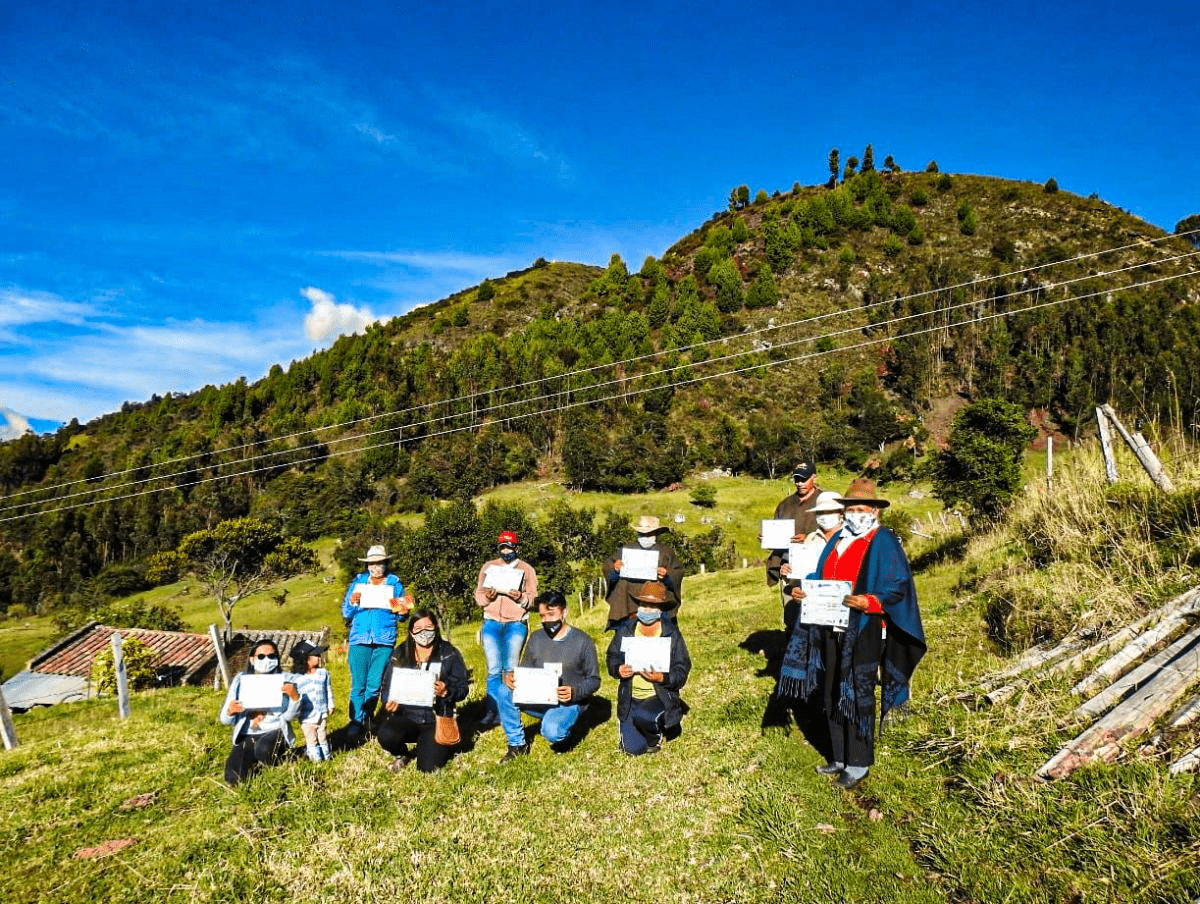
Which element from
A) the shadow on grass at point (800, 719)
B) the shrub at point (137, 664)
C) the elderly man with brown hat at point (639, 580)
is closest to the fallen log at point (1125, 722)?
the shadow on grass at point (800, 719)

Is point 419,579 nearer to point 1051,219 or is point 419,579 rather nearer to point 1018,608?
point 1018,608

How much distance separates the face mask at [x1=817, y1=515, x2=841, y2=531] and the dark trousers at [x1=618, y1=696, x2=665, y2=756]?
9.07 ft

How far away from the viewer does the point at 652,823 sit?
5234 millimetres

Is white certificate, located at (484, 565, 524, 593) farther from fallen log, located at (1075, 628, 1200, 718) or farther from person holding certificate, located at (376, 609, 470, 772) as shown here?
fallen log, located at (1075, 628, 1200, 718)

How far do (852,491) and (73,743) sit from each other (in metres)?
11.4

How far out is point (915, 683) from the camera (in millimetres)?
7332

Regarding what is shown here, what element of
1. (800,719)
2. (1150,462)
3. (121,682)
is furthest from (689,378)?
(800,719)

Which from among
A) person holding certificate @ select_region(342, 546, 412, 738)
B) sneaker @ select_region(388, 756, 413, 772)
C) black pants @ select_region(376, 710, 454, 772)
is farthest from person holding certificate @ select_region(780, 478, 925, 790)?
person holding certificate @ select_region(342, 546, 412, 738)

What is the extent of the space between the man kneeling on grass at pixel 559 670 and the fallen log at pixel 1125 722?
165 inches

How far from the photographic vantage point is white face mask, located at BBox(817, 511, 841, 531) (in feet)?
23.2

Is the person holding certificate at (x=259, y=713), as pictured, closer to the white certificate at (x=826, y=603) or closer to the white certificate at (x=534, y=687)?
the white certificate at (x=534, y=687)

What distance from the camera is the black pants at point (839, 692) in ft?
17.2

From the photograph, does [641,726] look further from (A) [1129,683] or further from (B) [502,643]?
(A) [1129,683]

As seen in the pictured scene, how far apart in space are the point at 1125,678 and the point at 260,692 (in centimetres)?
838
